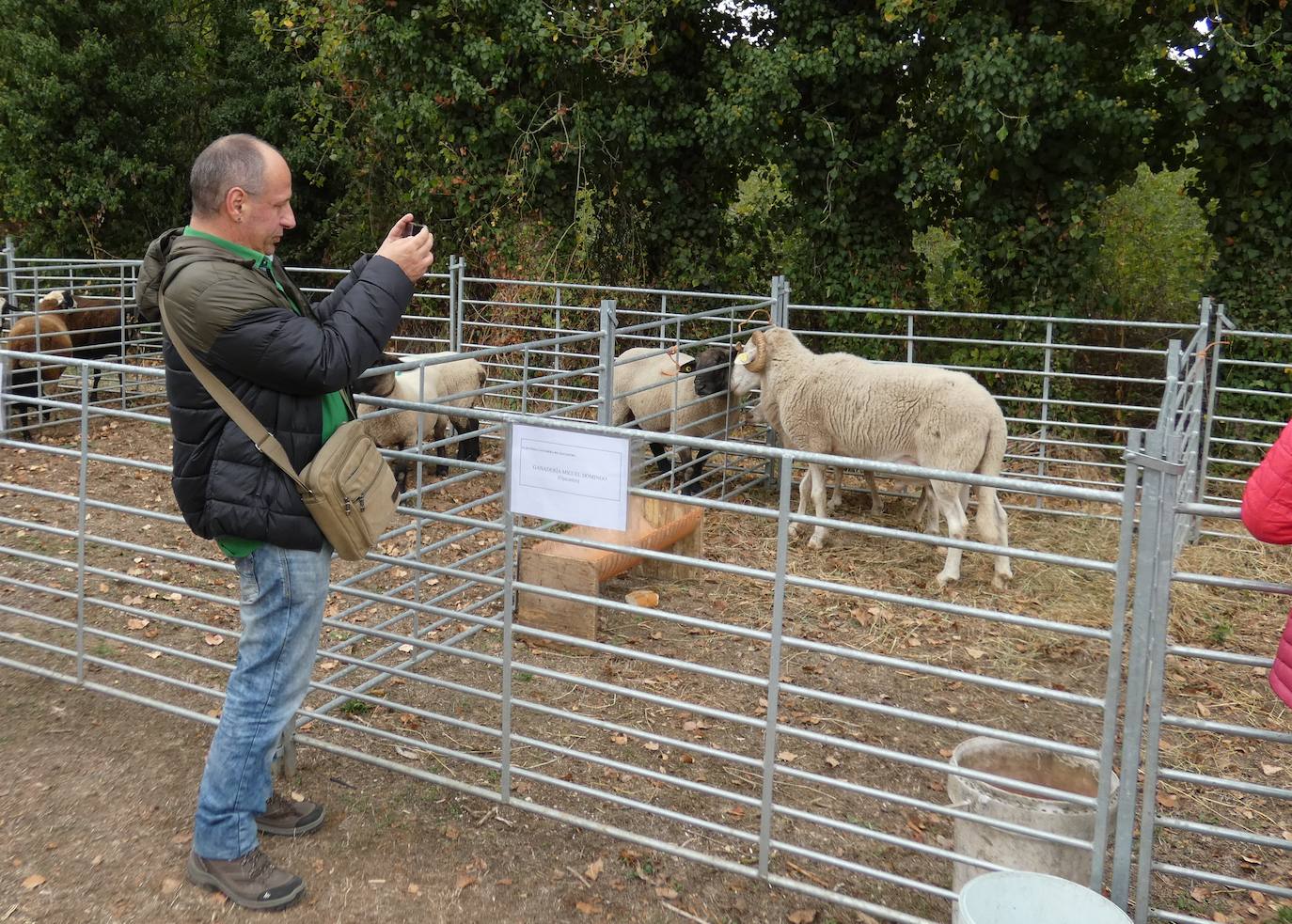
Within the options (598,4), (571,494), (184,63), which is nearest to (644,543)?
(571,494)

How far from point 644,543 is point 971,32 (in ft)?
24.3

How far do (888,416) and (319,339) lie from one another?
556cm

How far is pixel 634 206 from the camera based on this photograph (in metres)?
14.6

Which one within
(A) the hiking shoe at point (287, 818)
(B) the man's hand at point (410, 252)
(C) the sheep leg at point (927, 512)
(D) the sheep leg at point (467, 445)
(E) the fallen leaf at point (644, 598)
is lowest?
(A) the hiking shoe at point (287, 818)

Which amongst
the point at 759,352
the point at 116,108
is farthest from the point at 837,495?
the point at 116,108

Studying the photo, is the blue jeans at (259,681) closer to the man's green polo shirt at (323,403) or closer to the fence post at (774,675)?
the man's green polo shirt at (323,403)

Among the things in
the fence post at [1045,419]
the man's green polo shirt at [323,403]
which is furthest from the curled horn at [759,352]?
the man's green polo shirt at [323,403]

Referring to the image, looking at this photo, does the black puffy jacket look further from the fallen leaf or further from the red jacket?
the fallen leaf

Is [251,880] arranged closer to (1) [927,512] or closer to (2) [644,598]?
(2) [644,598]

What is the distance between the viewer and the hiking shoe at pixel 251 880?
143 inches

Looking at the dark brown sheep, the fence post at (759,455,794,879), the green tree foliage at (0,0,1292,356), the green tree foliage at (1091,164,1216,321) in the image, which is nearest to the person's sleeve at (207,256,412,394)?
the fence post at (759,455,794,879)

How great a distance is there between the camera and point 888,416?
26.3 ft

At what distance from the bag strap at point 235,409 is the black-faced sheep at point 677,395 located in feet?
18.7

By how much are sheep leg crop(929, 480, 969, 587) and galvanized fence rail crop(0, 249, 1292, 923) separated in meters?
0.16
